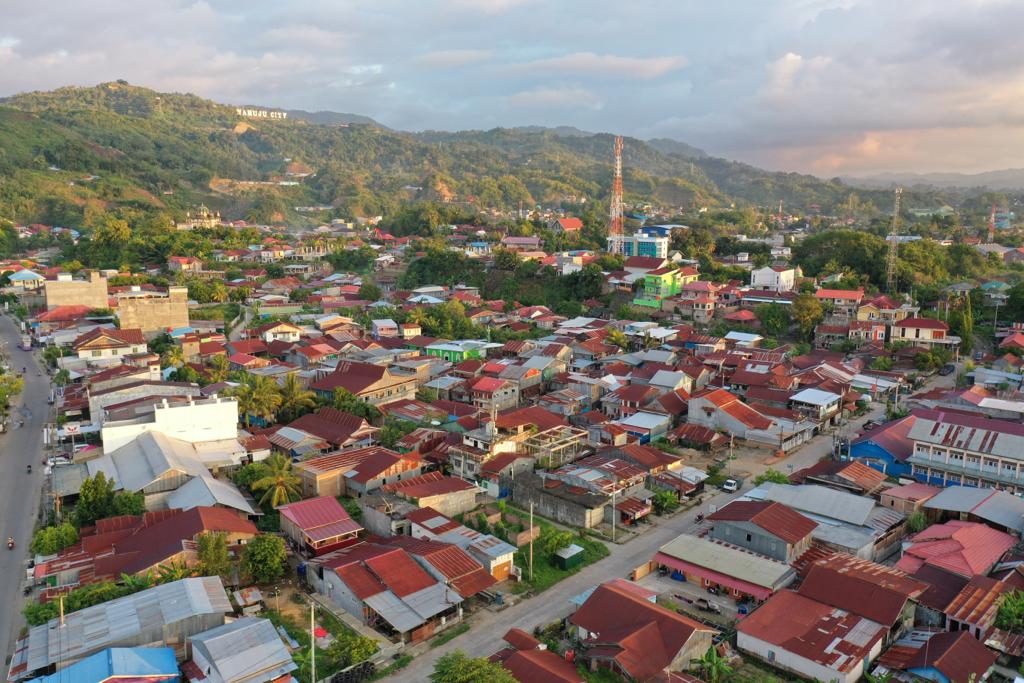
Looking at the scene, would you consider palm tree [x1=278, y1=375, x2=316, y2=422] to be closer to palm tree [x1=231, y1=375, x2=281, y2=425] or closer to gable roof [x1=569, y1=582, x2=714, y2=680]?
palm tree [x1=231, y1=375, x2=281, y2=425]

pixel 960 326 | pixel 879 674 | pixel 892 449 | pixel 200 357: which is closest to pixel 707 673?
pixel 879 674

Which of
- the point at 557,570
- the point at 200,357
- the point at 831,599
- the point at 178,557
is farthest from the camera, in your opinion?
the point at 200,357

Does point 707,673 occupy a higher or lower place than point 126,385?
lower

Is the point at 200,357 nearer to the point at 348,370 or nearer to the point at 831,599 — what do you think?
the point at 348,370

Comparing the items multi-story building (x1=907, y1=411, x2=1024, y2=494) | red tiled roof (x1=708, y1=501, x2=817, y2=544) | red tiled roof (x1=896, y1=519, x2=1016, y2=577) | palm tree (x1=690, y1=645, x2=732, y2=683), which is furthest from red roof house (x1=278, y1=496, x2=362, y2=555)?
multi-story building (x1=907, y1=411, x2=1024, y2=494)

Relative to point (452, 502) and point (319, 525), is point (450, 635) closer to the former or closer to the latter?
point (319, 525)

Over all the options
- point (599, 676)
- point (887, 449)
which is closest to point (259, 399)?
point (599, 676)
